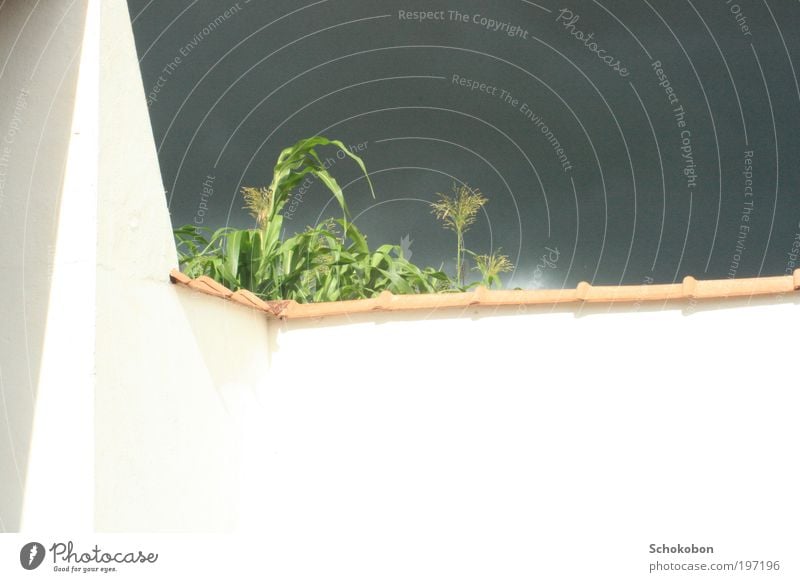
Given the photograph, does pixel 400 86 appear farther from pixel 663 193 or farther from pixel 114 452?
pixel 114 452

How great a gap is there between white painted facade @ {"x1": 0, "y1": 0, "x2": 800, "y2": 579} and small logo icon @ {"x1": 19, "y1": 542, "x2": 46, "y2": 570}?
0.07 metres

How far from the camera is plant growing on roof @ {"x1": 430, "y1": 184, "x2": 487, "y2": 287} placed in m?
4.88

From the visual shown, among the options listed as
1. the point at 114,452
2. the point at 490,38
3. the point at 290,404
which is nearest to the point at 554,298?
the point at 290,404

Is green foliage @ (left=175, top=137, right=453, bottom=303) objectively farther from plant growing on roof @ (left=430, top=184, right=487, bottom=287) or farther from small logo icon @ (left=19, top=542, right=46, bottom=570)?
small logo icon @ (left=19, top=542, right=46, bottom=570)

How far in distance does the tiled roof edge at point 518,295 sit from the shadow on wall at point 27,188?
1.72 ft

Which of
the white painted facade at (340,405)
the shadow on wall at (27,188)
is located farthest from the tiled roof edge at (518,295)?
the shadow on wall at (27,188)

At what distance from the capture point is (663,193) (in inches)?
228

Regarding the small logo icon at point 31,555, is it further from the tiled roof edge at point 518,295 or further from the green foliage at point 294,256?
the green foliage at point 294,256

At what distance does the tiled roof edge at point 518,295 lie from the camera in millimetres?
3232

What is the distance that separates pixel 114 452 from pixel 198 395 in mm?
652

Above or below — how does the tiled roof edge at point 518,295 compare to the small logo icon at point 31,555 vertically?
above

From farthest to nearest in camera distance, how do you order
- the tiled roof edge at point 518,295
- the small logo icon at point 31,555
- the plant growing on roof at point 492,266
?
1. the plant growing on roof at point 492,266
2. the tiled roof edge at point 518,295
3. the small logo icon at point 31,555

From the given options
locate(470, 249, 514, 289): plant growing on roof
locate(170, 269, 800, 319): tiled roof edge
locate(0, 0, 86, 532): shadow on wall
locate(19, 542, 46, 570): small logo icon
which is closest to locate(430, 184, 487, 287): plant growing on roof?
locate(470, 249, 514, 289): plant growing on roof

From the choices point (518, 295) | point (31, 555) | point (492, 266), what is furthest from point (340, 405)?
point (492, 266)
